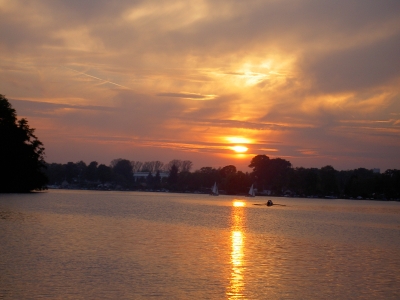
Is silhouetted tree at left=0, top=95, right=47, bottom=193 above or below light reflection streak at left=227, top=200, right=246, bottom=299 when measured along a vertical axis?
above

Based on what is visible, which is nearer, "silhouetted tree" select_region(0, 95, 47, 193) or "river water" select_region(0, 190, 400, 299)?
"river water" select_region(0, 190, 400, 299)

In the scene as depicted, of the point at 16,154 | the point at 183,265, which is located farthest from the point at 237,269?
the point at 16,154

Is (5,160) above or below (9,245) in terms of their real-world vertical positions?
above

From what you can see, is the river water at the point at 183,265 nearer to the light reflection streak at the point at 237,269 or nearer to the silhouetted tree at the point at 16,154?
the light reflection streak at the point at 237,269

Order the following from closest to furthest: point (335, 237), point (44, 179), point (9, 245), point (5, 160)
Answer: point (9, 245) < point (335, 237) < point (5, 160) < point (44, 179)

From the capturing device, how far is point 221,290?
20.0 meters

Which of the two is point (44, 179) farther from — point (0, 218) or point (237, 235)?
point (237, 235)

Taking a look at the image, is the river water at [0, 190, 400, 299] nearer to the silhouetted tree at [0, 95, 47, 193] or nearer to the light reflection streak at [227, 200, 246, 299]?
the light reflection streak at [227, 200, 246, 299]

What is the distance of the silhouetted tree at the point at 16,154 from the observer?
92188 millimetres

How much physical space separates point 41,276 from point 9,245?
8.47 m

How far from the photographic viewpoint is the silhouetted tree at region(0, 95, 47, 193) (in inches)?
3629

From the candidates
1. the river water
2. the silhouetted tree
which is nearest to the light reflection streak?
the river water

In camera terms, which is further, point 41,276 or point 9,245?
point 9,245

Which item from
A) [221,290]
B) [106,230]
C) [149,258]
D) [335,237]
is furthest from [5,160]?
[221,290]
